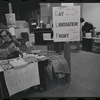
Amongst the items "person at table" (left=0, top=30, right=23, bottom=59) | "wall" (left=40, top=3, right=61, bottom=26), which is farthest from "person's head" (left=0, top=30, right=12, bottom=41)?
"wall" (left=40, top=3, right=61, bottom=26)

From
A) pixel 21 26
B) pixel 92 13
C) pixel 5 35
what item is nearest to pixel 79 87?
pixel 5 35

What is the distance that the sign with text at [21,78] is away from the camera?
192cm

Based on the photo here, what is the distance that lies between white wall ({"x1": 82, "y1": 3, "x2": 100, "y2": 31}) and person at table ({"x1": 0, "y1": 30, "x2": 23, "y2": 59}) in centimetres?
595

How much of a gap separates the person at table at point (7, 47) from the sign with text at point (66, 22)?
78cm

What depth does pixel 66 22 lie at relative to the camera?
2.30 metres

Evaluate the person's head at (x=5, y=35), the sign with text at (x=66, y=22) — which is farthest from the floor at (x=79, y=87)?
the person's head at (x=5, y=35)

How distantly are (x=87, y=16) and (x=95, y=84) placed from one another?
19.2 ft

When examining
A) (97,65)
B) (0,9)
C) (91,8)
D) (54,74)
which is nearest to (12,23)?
(54,74)

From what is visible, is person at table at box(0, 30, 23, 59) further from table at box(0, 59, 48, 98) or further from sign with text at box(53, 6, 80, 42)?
sign with text at box(53, 6, 80, 42)

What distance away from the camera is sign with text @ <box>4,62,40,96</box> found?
192 cm

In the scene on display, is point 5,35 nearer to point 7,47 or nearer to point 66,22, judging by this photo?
point 7,47

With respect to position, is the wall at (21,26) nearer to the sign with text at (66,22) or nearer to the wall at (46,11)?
the wall at (46,11)

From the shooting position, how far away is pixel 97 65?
12.3 feet

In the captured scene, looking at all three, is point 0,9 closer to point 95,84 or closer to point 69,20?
point 69,20
